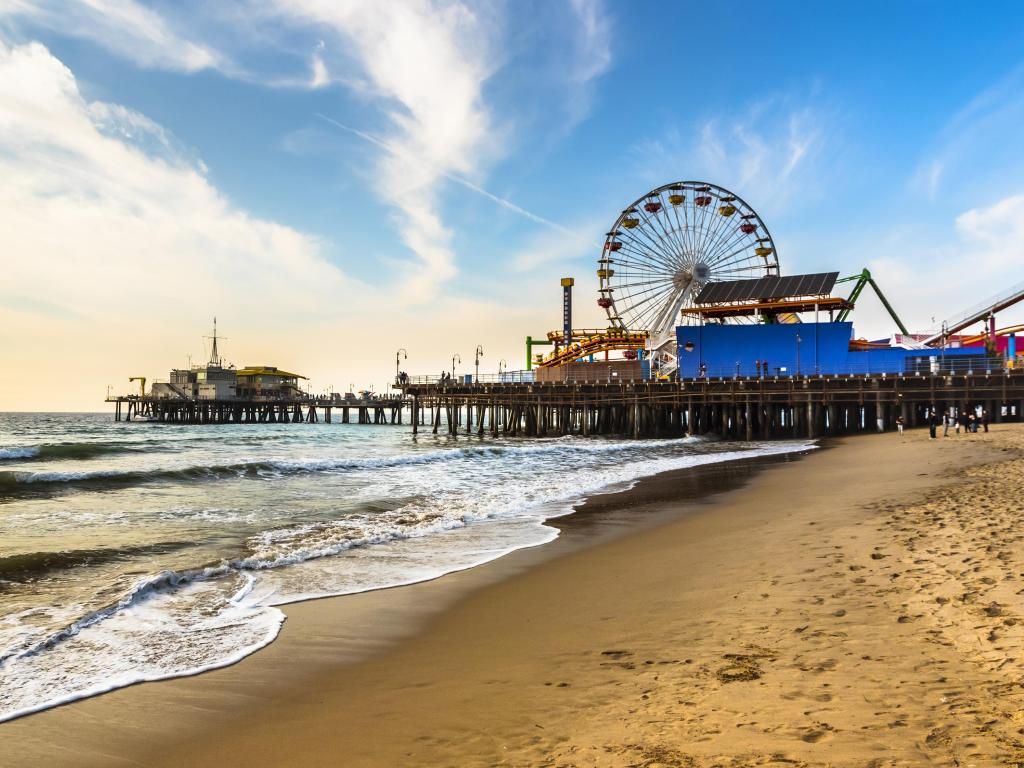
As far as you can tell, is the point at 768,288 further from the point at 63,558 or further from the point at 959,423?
the point at 63,558

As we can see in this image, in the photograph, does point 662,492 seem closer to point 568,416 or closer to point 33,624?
point 33,624

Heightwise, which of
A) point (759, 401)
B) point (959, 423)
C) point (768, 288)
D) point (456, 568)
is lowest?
point (456, 568)

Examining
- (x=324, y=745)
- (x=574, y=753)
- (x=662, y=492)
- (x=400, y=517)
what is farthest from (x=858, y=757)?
(x=662, y=492)

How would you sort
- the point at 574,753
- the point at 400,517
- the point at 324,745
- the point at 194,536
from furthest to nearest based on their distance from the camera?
the point at 400,517
the point at 194,536
the point at 324,745
the point at 574,753

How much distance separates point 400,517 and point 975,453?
17.4 m

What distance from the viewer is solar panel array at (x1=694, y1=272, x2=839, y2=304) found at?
45.8 metres

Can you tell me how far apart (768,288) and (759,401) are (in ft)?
39.5

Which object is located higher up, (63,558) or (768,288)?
(768,288)

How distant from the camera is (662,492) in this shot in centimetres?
1568

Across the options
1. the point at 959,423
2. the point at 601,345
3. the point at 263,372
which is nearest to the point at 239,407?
the point at 263,372

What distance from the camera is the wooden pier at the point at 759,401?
3669cm

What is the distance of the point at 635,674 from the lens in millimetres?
4305

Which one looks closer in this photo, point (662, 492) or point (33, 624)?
point (33, 624)

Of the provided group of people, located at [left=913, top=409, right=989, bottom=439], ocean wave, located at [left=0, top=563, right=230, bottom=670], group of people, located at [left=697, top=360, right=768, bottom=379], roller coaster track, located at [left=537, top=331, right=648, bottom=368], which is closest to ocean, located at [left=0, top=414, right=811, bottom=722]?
ocean wave, located at [left=0, top=563, right=230, bottom=670]
